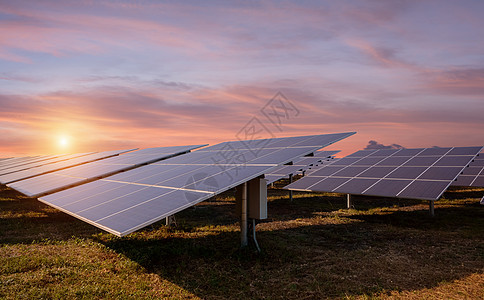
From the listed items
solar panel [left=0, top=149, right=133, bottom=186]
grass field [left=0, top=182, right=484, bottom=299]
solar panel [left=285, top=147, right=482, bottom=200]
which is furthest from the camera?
solar panel [left=0, top=149, right=133, bottom=186]

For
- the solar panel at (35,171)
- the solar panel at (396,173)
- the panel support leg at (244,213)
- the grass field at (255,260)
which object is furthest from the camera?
the solar panel at (35,171)

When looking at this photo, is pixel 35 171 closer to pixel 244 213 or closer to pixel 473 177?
pixel 244 213

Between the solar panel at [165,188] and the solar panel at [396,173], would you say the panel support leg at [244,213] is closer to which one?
the solar panel at [165,188]

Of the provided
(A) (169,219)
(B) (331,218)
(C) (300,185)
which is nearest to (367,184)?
(B) (331,218)

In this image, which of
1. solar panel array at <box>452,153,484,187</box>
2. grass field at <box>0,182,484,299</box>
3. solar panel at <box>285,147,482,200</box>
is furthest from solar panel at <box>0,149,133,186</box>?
solar panel array at <box>452,153,484,187</box>

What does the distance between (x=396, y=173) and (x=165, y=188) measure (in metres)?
13.7

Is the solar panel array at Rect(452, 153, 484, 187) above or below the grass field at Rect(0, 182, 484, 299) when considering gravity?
above

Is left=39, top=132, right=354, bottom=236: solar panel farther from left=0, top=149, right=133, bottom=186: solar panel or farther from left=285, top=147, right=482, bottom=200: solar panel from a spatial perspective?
left=0, top=149, right=133, bottom=186: solar panel

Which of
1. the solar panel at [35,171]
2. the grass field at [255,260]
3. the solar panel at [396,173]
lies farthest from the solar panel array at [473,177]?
the solar panel at [35,171]

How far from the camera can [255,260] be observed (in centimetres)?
1009

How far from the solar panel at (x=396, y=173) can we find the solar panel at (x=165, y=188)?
553 centimetres

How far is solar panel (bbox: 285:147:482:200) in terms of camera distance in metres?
15.3

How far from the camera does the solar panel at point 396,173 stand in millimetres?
15346

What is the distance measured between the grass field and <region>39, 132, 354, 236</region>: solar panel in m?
1.74
